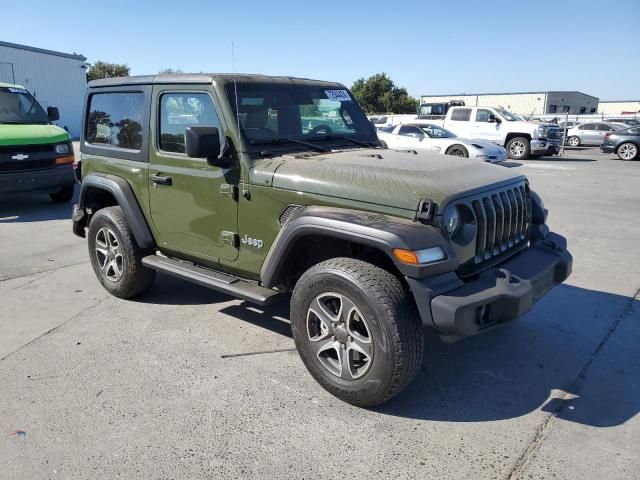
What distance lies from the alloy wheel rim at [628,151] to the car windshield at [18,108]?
2015cm

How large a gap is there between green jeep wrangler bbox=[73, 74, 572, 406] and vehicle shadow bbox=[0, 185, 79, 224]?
4.17 meters

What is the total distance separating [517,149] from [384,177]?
17709 millimetres

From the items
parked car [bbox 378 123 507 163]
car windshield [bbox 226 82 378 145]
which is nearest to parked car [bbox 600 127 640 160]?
parked car [bbox 378 123 507 163]

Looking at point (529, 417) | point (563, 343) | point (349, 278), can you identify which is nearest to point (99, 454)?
point (349, 278)

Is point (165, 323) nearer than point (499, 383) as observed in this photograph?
No

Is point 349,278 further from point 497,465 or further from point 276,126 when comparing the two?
point 276,126

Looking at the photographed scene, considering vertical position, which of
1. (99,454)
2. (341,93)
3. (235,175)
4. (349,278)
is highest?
(341,93)

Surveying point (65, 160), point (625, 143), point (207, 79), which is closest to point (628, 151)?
point (625, 143)

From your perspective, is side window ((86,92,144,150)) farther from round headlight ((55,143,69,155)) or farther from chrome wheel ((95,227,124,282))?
round headlight ((55,143,69,155))

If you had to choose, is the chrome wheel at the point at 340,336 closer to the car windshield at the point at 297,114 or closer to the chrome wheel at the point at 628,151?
the car windshield at the point at 297,114

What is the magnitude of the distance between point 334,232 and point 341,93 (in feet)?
6.81

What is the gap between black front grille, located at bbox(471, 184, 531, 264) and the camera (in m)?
3.17

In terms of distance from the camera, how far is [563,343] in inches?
156

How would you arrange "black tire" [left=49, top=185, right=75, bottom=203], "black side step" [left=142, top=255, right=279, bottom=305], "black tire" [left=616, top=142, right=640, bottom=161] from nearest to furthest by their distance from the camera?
"black side step" [left=142, top=255, right=279, bottom=305] < "black tire" [left=49, top=185, right=75, bottom=203] < "black tire" [left=616, top=142, right=640, bottom=161]
